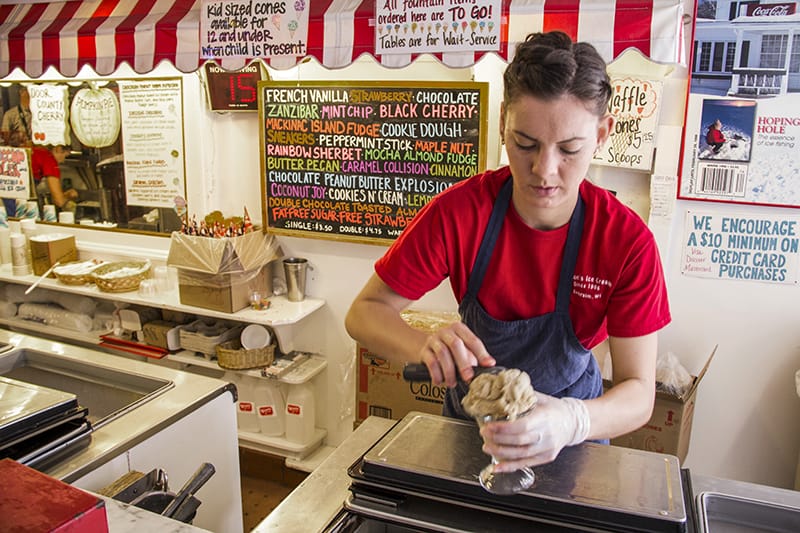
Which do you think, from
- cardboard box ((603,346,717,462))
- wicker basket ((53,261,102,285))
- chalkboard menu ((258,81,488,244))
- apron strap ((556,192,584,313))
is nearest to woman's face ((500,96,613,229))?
apron strap ((556,192,584,313))

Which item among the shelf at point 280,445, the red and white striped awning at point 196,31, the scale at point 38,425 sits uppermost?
the red and white striped awning at point 196,31

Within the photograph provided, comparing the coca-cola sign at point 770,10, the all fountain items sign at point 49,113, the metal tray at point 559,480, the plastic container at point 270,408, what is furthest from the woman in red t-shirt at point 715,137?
the all fountain items sign at point 49,113

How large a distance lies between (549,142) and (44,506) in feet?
3.55

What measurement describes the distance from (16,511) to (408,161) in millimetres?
2665

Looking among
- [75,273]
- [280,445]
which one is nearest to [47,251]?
[75,273]

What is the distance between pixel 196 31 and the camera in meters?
3.24

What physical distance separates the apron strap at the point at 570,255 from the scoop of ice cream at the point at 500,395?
422 millimetres

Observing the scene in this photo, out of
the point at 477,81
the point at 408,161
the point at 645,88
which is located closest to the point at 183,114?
the point at 408,161

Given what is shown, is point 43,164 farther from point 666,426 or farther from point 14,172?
point 666,426

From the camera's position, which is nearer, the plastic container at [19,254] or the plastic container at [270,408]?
the plastic container at [270,408]

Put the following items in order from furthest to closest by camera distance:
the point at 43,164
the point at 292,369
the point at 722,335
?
the point at 43,164
the point at 292,369
the point at 722,335

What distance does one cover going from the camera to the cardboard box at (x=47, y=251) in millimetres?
4164

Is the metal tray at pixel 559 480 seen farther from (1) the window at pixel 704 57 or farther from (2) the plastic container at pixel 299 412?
(2) the plastic container at pixel 299 412

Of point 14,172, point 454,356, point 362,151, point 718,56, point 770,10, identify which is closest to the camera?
point 454,356
